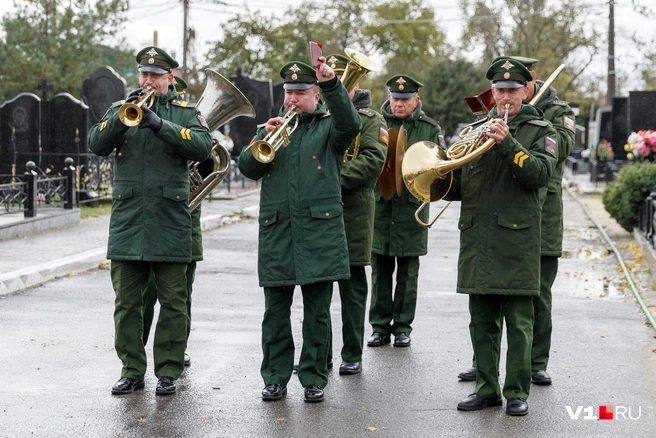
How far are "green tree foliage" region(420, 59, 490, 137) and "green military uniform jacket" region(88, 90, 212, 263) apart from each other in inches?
2253

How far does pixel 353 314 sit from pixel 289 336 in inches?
32.3

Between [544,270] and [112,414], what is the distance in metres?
2.85

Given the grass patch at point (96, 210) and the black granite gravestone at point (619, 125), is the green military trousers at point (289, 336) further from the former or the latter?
the black granite gravestone at point (619, 125)

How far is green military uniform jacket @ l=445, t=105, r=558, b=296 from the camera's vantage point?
620 centimetres

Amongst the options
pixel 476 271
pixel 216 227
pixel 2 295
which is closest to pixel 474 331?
pixel 476 271

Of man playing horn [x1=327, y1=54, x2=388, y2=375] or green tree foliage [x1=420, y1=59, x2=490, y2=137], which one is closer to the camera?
man playing horn [x1=327, y1=54, x2=388, y2=375]

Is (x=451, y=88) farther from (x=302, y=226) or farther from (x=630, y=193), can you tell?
(x=302, y=226)

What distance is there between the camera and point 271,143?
636 cm

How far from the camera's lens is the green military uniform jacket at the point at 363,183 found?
7234mm

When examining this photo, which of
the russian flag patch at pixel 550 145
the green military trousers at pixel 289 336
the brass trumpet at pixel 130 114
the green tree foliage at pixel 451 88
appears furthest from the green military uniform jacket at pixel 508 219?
the green tree foliage at pixel 451 88

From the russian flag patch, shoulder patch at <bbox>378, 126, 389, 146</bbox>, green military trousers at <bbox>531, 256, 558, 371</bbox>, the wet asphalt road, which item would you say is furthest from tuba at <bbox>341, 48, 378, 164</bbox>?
the wet asphalt road

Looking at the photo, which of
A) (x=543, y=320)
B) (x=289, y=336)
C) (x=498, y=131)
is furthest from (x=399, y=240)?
(x=498, y=131)

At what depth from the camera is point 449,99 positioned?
2484 inches

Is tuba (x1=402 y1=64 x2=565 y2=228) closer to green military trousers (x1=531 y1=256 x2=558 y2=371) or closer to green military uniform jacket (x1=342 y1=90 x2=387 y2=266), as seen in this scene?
green military uniform jacket (x1=342 y1=90 x2=387 y2=266)
